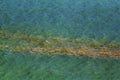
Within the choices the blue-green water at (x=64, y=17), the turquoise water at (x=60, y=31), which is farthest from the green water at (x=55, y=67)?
the blue-green water at (x=64, y=17)

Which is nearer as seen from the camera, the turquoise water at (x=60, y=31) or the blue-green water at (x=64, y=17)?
the turquoise water at (x=60, y=31)

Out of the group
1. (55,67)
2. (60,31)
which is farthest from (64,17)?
(55,67)

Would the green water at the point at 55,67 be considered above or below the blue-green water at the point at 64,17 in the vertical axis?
below

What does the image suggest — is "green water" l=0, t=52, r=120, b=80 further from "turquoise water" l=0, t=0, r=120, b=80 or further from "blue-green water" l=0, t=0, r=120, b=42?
"blue-green water" l=0, t=0, r=120, b=42

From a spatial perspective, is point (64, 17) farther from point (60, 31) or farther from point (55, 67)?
point (55, 67)

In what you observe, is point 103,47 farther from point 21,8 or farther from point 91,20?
point 21,8

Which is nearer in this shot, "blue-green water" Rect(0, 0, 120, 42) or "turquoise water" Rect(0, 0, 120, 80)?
"turquoise water" Rect(0, 0, 120, 80)

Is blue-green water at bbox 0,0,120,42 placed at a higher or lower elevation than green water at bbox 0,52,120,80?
higher

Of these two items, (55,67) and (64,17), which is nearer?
(55,67)

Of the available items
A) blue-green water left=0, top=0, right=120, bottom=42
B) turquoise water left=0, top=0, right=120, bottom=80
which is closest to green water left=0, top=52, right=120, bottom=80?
turquoise water left=0, top=0, right=120, bottom=80

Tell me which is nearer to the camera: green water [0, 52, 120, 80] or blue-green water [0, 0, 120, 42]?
green water [0, 52, 120, 80]

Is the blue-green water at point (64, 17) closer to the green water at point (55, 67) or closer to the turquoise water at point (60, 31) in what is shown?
the turquoise water at point (60, 31)

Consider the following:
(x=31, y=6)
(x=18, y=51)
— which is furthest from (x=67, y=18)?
(x=18, y=51)
